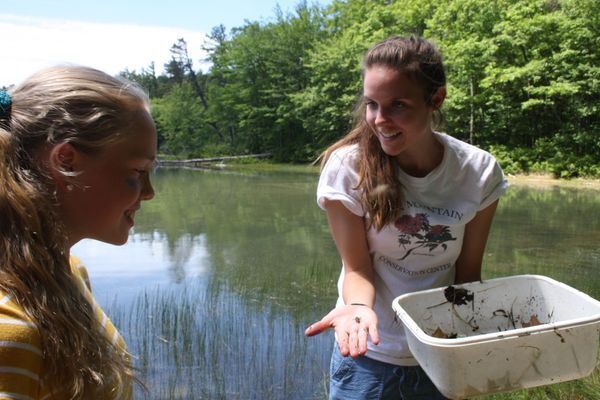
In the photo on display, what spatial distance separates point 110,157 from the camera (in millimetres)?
1106

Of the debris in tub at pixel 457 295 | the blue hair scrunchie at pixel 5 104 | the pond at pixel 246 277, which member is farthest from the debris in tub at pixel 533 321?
the pond at pixel 246 277

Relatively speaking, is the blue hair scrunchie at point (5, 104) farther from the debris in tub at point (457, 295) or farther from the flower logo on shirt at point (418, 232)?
the debris in tub at point (457, 295)

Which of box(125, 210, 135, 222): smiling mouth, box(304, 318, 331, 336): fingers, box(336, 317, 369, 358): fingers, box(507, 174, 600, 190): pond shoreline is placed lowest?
box(507, 174, 600, 190): pond shoreline

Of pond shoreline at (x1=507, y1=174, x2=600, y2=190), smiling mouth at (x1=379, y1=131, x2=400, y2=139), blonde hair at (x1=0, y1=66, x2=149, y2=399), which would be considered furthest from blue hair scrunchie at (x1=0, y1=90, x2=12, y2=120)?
pond shoreline at (x1=507, y1=174, x2=600, y2=190)

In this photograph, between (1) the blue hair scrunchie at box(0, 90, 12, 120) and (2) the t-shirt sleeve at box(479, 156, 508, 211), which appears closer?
(1) the blue hair scrunchie at box(0, 90, 12, 120)

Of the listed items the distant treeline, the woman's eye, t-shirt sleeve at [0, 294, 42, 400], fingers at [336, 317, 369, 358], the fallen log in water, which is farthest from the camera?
the fallen log in water

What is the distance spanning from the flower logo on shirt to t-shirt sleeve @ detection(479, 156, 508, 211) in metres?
0.17

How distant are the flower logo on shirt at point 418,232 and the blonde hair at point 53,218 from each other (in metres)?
0.93

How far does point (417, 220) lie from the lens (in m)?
1.72

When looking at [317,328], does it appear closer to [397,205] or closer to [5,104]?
[397,205]

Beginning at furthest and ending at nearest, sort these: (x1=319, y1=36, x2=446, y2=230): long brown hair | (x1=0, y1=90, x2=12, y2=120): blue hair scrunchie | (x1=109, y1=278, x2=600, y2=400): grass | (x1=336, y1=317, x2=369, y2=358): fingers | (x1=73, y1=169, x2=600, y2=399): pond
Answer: (x1=73, y1=169, x2=600, y2=399): pond
(x1=109, y1=278, x2=600, y2=400): grass
(x1=319, y1=36, x2=446, y2=230): long brown hair
(x1=336, y1=317, x2=369, y2=358): fingers
(x1=0, y1=90, x2=12, y2=120): blue hair scrunchie

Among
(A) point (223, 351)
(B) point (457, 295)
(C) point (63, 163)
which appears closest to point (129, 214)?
(C) point (63, 163)

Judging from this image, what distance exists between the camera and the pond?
14.5 ft

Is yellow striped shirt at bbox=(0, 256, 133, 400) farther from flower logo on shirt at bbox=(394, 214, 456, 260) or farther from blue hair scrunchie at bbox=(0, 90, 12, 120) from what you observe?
flower logo on shirt at bbox=(394, 214, 456, 260)
